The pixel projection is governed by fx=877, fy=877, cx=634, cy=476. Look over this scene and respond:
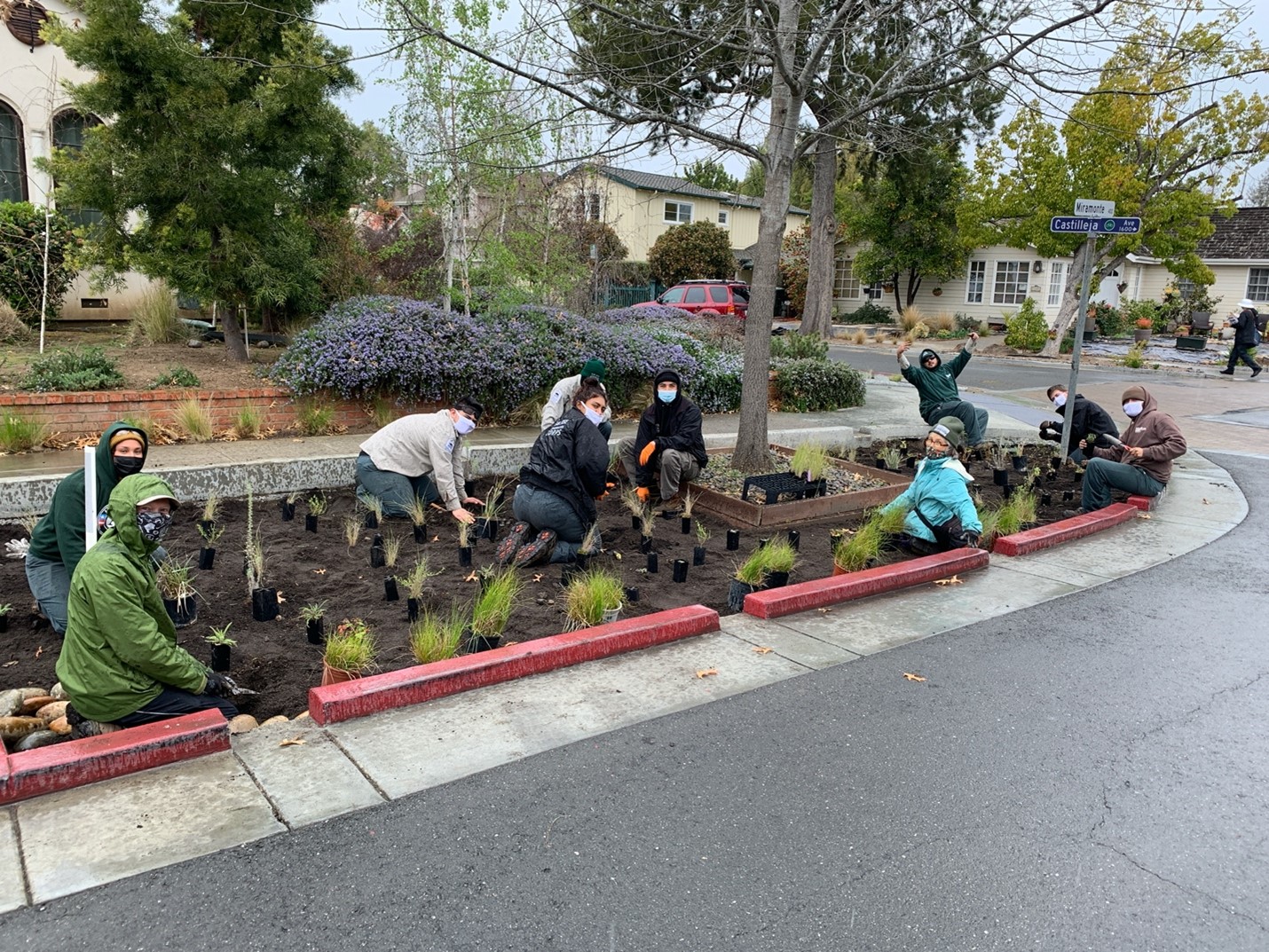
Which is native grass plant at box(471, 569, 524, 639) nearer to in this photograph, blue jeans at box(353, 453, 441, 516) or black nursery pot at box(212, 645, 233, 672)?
black nursery pot at box(212, 645, 233, 672)

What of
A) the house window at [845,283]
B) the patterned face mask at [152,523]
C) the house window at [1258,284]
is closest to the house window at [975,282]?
the house window at [845,283]

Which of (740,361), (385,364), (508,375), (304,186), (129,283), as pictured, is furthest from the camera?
(129,283)

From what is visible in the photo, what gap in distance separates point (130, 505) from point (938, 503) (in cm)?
564

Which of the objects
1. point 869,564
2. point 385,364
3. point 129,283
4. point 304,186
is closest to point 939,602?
point 869,564

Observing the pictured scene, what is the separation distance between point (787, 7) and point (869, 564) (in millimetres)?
4953

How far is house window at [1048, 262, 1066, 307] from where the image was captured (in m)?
34.2

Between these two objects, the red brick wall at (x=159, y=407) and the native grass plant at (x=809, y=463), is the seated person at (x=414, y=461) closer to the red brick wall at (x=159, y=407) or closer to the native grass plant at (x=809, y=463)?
the red brick wall at (x=159, y=407)

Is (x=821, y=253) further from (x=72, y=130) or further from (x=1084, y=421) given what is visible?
(x=72, y=130)

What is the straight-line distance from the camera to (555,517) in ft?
21.2

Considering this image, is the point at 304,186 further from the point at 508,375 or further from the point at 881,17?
the point at 881,17

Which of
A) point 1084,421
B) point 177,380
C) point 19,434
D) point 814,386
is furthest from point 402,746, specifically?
point 814,386

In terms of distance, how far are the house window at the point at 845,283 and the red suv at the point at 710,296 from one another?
16.2m

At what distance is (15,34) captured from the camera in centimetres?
1402

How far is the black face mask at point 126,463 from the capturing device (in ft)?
14.5
